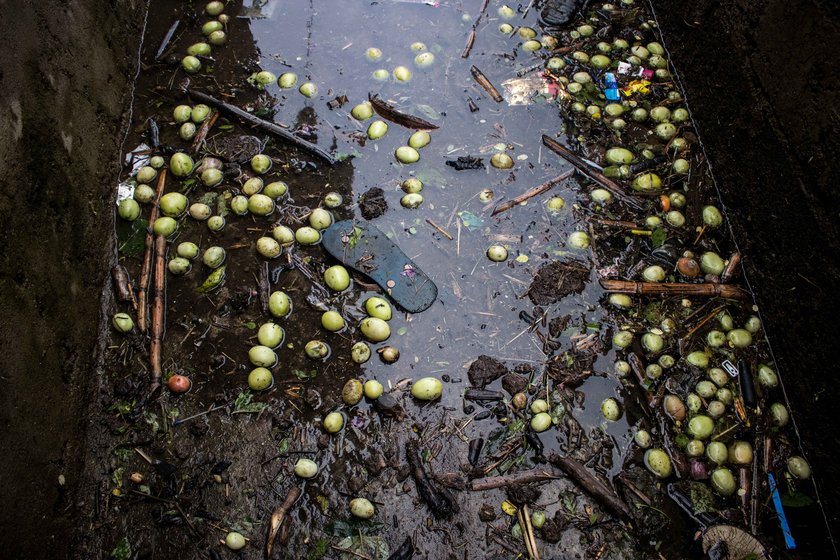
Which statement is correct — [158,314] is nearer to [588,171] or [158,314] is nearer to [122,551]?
[122,551]

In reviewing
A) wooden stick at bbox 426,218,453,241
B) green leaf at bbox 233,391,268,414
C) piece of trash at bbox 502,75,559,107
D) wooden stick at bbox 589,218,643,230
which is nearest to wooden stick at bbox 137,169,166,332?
green leaf at bbox 233,391,268,414

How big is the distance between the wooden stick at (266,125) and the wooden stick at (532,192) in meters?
1.55

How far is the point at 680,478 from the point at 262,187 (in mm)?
3919

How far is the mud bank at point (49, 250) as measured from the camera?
2.96 m

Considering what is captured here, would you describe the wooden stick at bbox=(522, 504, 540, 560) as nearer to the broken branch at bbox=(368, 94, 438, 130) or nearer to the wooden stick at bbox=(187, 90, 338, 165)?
the wooden stick at bbox=(187, 90, 338, 165)

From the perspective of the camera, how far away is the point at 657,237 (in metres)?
4.43

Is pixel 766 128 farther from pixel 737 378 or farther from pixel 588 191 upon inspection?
pixel 737 378

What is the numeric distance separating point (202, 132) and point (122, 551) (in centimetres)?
347

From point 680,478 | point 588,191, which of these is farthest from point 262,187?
point 680,478

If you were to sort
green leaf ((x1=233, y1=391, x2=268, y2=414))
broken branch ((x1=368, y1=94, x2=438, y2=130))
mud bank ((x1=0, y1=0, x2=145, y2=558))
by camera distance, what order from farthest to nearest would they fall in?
broken branch ((x1=368, y1=94, x2=438, y2=130)), green leaf ((x1=233, y1=391, x2=268, y2=414)), mud bank ((x1=0, y1=0, x2=145, y2=558))

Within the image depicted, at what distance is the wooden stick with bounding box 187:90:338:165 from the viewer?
4.80 meters

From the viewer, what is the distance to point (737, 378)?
12.7 ft

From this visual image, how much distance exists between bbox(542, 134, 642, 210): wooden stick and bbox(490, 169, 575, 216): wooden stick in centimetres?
11

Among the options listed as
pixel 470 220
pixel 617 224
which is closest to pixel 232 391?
pixel 470 220
